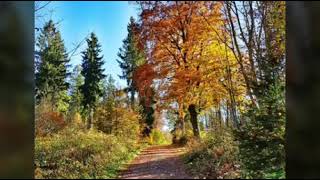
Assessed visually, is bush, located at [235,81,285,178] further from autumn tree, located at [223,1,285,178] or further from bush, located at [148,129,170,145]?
bush, located at [148,129,170,145]

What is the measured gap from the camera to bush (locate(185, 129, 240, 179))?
9.61m

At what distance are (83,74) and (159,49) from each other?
1322 centimetres

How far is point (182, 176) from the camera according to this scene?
941cm

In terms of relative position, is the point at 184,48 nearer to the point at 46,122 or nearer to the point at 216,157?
the point at 216,157

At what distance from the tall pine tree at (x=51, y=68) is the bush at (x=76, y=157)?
3513mm

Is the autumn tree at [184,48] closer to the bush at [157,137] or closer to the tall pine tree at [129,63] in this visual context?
the tall pine tree at [129,63]

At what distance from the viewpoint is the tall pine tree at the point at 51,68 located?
18516 millimetres

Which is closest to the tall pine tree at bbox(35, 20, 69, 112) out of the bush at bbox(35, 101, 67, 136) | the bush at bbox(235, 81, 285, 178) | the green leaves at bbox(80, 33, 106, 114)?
the green leaves at bbox(80, 33, 106, 114)

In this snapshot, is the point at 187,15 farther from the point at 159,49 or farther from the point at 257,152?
the point at 257,152

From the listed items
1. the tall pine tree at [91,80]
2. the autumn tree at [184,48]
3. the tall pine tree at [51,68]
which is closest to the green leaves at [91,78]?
the tall pine tree at [91,80]

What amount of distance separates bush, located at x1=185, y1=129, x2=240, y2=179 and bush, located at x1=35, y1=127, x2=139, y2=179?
82.8 inches

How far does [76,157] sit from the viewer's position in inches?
476
